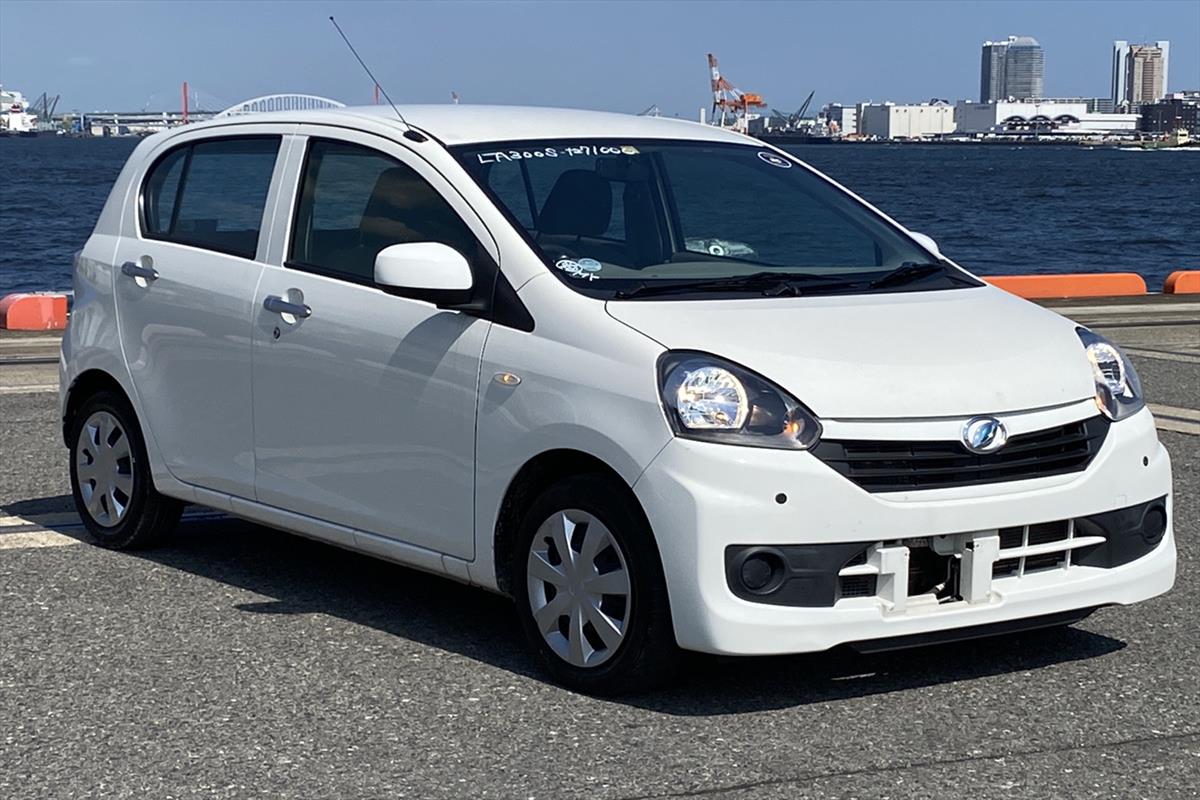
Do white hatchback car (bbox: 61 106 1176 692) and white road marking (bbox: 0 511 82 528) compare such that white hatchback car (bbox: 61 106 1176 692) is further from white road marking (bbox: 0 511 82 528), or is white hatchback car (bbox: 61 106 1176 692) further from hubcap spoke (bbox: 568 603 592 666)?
white road marking (bbox: 0 511 82 528)

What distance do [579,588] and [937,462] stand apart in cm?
102

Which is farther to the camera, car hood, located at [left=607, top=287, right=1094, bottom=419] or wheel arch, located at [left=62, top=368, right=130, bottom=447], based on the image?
wheel arch, located at [left=62, top=368, right=130, bottom=447]

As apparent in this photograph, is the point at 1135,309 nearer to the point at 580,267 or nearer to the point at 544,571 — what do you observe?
the point at 580,267

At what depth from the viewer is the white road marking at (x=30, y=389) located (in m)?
11.6

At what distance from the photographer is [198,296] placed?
6363 millimetres

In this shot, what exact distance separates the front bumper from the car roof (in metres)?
1.60

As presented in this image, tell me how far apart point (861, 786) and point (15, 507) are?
474 cm

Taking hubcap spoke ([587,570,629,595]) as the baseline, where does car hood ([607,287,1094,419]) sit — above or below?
above

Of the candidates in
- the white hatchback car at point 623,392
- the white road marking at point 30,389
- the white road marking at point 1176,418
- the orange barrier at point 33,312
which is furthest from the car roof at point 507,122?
the orange barrier at point 33,312

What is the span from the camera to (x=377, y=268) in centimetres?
532

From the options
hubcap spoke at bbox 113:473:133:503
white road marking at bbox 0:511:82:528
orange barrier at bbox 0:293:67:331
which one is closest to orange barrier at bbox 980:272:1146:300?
orange barrier at bbox 0:293:67:331

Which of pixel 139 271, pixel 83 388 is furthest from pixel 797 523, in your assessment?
pixel 83 388

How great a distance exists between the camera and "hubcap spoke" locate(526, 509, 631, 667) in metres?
4.91

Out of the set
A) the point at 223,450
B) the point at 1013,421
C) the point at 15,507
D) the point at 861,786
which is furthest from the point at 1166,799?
the point at 15,507
